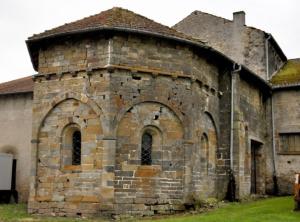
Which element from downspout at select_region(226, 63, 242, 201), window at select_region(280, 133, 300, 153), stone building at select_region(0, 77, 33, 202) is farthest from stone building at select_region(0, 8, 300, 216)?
window at select_region(280, 133, 300, 153)

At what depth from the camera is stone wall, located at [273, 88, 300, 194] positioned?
22094mm

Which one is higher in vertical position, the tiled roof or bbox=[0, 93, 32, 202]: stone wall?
the tiled roof

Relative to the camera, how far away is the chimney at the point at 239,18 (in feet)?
77.0

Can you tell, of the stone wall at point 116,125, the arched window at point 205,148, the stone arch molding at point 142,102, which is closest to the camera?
the stone wall at point 116,125

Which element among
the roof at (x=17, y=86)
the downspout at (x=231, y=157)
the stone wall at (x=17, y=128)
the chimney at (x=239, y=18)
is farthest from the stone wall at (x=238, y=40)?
the stone wall at (x=17, y=128)

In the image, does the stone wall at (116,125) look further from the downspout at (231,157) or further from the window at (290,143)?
the window at (290,143)

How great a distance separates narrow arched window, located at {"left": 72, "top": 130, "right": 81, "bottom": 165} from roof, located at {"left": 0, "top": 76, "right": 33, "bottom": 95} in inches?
288

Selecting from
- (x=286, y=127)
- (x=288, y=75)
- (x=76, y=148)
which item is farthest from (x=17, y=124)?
(x=288, y=75)

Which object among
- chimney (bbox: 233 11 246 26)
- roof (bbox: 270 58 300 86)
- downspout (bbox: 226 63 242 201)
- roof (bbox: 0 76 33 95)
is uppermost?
chimney (bbox: 233 11 246 26)

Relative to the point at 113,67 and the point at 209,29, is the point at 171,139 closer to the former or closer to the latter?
the point at 113,67

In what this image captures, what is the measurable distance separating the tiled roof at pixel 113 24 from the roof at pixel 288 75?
9.12 metres

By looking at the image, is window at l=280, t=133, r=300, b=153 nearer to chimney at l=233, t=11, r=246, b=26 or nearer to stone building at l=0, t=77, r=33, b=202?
chimney at l=233, t=11, r=246, b=26

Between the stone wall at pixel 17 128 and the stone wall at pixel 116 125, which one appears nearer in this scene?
the stone wall at pixel 116 125

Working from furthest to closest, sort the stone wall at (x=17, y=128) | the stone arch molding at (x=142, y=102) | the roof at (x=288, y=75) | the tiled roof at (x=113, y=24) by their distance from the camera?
1. the roof at (x=288, y=75)
2. the stone wall at (x=17, y=128)
3. the tiled roof at (x=113, y=24)
4. the stone arch molding at (x=142, y=102)
